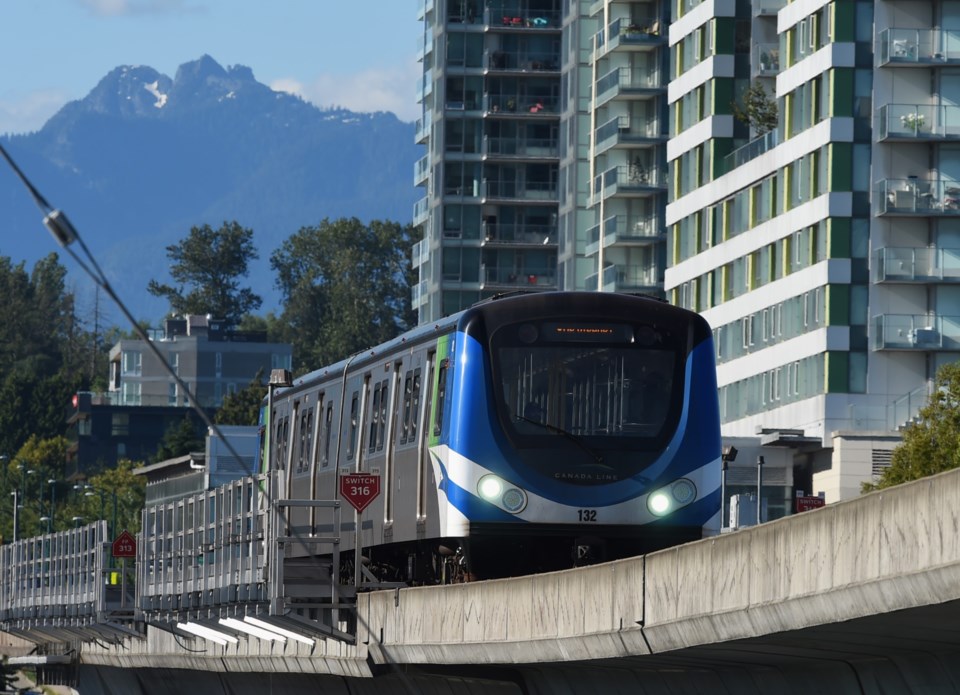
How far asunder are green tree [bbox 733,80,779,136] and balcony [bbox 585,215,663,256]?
64.3ft

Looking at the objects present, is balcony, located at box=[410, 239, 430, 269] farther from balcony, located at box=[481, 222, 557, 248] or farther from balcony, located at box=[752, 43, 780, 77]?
balcony, located at box=[752, 43, 780, 77]

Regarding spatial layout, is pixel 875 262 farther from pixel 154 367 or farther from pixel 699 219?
pixel 154 367

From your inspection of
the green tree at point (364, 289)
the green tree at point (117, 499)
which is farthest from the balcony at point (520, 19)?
the green tree at point (364, 289)

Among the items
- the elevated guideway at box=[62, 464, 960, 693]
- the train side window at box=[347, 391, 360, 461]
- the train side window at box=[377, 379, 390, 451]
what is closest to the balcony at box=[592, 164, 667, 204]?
the train side window at box=[347, 391, 360, 461]

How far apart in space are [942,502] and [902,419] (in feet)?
193

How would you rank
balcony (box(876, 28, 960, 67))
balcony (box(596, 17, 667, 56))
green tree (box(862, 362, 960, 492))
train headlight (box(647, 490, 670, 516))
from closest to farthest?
train headlight (box(647, 490, 670, 516)) < green tree (box(862, 362, 960, 492)) < balcony (box(876, 28, 960, 67)) < balcony (box(596, 17, 667, 56))

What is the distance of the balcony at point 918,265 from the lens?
71.9 meters

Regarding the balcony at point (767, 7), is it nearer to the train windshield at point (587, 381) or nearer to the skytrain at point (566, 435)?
the skytrain at point (566, 435)

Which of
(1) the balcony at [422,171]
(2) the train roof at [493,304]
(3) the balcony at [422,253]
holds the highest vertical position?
(1) the balcony at [422,171]

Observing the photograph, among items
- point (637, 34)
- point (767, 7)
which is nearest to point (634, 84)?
point (637, 34)

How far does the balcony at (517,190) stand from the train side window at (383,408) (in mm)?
88629

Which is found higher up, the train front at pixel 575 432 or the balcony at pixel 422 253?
the balcony at pixel 422 253

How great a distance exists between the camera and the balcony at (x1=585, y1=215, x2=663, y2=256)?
100812 mm

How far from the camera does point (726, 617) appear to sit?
17156 mm
